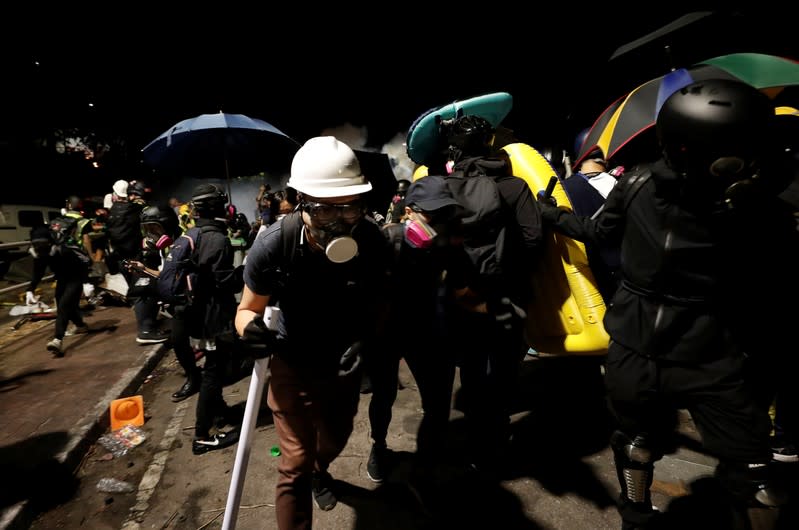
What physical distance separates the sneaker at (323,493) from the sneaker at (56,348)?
200 inches

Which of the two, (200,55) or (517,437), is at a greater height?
(200,55)

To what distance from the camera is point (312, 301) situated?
78.6 inches

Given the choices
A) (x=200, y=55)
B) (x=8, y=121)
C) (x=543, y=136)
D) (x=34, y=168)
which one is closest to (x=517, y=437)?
(x=543, y=136)

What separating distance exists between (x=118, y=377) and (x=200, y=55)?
→ 9.89 meters

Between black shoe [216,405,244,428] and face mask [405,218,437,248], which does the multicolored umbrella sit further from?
black shoe [216,405,244,428]

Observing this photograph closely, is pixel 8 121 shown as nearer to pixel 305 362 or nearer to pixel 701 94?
pixel 305 362

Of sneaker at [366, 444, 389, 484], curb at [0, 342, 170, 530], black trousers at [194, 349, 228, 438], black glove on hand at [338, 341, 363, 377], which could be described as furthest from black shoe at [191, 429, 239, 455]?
black glove on hand at [338, 341, 363, 377]

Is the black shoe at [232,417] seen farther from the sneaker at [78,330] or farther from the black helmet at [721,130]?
the sneaker at [78,330]

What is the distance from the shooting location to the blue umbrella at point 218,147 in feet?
15.3

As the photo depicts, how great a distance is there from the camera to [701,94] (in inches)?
65.5

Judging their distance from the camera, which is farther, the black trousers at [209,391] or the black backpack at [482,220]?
the black trousers at [209,391]

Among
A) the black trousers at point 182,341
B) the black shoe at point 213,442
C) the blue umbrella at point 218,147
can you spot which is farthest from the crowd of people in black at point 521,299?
the blue umbrella at point 218,147

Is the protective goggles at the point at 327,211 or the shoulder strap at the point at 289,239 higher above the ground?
the protective goggles at the point at 327,211

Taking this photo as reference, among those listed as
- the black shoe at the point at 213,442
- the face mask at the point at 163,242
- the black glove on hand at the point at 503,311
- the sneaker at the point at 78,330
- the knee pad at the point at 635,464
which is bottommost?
the sneaker at the point at 78,330
